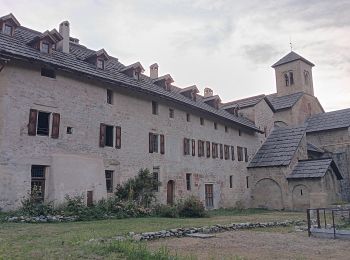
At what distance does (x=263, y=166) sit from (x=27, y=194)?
21.3 metres

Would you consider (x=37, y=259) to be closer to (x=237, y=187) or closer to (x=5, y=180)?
(x=5, y=180)

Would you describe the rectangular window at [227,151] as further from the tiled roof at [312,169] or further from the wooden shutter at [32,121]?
the wooden shutter at [32,121]

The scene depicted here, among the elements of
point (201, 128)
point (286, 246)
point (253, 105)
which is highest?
point (253, 105)

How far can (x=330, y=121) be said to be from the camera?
39.2 m

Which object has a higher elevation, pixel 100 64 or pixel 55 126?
pixel 100 64

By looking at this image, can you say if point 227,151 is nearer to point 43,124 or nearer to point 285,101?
point 285,101

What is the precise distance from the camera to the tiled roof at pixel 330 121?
1483 inches

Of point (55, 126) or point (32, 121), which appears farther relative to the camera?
point (55, 126)

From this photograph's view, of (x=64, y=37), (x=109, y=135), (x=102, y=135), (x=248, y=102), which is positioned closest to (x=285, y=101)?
(x=248, y=102)

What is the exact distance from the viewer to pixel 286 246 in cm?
1020

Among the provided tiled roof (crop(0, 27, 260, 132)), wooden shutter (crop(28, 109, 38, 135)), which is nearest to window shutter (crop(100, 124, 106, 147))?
tiled roof (crop(0, 27, 260, 132))

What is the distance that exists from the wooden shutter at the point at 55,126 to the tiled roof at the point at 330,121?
99.9 feet

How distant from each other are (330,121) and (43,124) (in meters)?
32.4

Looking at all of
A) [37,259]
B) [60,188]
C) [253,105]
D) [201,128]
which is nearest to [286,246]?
[37,259]
